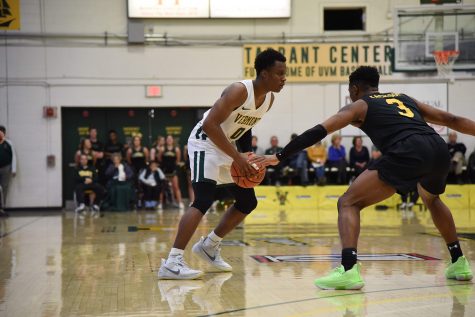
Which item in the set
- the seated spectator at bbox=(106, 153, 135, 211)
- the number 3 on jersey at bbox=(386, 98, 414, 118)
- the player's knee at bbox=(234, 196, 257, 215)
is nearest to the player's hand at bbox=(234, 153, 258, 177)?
the player's knee at bbox=(234, 196, 257, 215)

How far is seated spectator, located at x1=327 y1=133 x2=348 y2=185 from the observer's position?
17672mm

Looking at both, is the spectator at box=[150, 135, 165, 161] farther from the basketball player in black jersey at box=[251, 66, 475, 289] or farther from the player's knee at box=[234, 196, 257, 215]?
the basketball player in black jersey at box=[251, 66, 475, 289]

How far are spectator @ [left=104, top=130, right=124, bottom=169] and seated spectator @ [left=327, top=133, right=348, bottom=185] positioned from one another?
5.36 metres

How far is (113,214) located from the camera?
49.3 ft

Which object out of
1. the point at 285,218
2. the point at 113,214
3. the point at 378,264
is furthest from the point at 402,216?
the point at 378,264

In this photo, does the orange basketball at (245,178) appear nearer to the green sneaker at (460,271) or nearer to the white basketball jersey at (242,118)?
the white basketball jersey at (242,118)

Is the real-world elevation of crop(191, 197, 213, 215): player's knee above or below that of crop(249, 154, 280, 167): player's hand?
below

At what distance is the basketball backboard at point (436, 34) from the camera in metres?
15.6

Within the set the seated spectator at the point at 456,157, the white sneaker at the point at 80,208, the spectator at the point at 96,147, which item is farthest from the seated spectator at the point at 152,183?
the seated spectator at the point at 456,157

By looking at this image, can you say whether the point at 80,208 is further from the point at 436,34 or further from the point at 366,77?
the point at 366,77

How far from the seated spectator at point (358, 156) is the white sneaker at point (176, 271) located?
12.5 meters

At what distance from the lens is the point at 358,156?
1762 centimetres

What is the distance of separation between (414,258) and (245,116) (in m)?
2.27

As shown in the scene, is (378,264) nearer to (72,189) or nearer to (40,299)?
(40,299)
